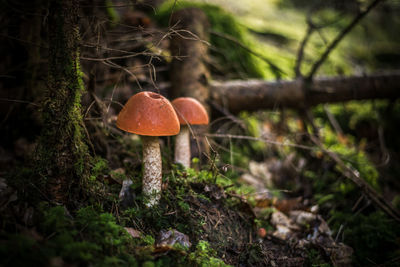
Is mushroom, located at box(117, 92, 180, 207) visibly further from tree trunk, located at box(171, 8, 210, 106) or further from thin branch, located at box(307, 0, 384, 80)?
thin branch, located at box(307, 0, 384, 80)

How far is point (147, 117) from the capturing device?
185 cm

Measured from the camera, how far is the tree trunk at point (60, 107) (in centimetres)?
170

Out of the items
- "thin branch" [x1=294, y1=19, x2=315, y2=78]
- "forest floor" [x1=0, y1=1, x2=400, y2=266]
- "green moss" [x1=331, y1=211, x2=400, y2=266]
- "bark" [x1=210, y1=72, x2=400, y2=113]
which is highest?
"thin branch" [x1=294, y1=19, x2=315, y2=78]

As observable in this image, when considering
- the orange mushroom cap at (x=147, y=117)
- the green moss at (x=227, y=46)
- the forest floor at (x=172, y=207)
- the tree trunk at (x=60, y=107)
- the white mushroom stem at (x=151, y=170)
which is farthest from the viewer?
the green moss at (x=227, y=46)

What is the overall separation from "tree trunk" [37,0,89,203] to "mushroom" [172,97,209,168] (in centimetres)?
100

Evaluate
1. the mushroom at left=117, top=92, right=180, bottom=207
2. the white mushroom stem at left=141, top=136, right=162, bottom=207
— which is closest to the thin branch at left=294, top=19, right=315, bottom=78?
the mushroom at left=117, top=92, right=180, bottom=207

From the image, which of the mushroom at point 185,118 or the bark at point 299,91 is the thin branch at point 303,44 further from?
the mushroom at point 185,118

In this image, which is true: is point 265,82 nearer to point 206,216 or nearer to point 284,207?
point 284,207

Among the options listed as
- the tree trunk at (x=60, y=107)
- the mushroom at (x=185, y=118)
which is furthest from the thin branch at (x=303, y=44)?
the tree trunk at (x=60, y=107)

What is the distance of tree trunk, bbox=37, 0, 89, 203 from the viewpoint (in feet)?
5.58

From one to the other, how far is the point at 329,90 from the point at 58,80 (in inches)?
174

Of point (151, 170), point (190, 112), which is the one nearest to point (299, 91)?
point (190, 112)

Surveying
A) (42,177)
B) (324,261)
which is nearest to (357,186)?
(324,261)

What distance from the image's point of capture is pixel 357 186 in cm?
311
